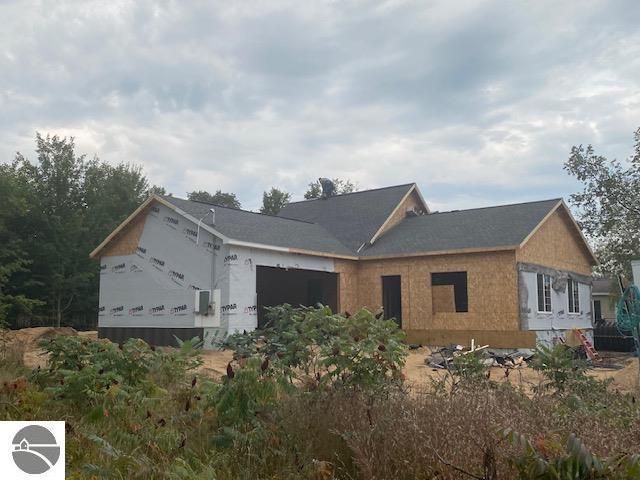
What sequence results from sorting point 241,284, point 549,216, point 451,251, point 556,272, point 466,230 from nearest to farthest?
point 241,284, point 451,251, point 466,230, point 549,216, point 556,272

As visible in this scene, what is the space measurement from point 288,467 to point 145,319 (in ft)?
52.6

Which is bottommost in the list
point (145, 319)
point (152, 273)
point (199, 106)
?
point (145, 319)

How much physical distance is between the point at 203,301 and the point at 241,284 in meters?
1.25

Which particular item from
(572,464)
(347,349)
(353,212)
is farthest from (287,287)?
(572,464)

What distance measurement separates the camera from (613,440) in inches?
146

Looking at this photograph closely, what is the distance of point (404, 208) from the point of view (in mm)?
25938

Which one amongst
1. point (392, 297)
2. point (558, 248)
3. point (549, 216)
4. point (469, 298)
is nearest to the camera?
point (469, 298)

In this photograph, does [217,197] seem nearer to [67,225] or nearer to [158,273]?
[67,225]

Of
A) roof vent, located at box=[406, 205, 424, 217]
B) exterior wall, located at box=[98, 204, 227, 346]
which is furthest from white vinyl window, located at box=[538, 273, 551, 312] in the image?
exterior wall, located at box=[98, 204, 227, 346]

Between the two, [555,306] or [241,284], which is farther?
[555,306]

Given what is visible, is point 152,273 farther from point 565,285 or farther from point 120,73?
point 565,285

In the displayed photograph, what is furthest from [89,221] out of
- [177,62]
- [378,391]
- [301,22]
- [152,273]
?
[378,391]

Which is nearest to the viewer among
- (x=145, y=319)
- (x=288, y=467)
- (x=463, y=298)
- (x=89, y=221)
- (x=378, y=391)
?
(x=288, y=467)

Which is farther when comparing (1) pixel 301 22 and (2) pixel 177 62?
(2) pixel 177 62
